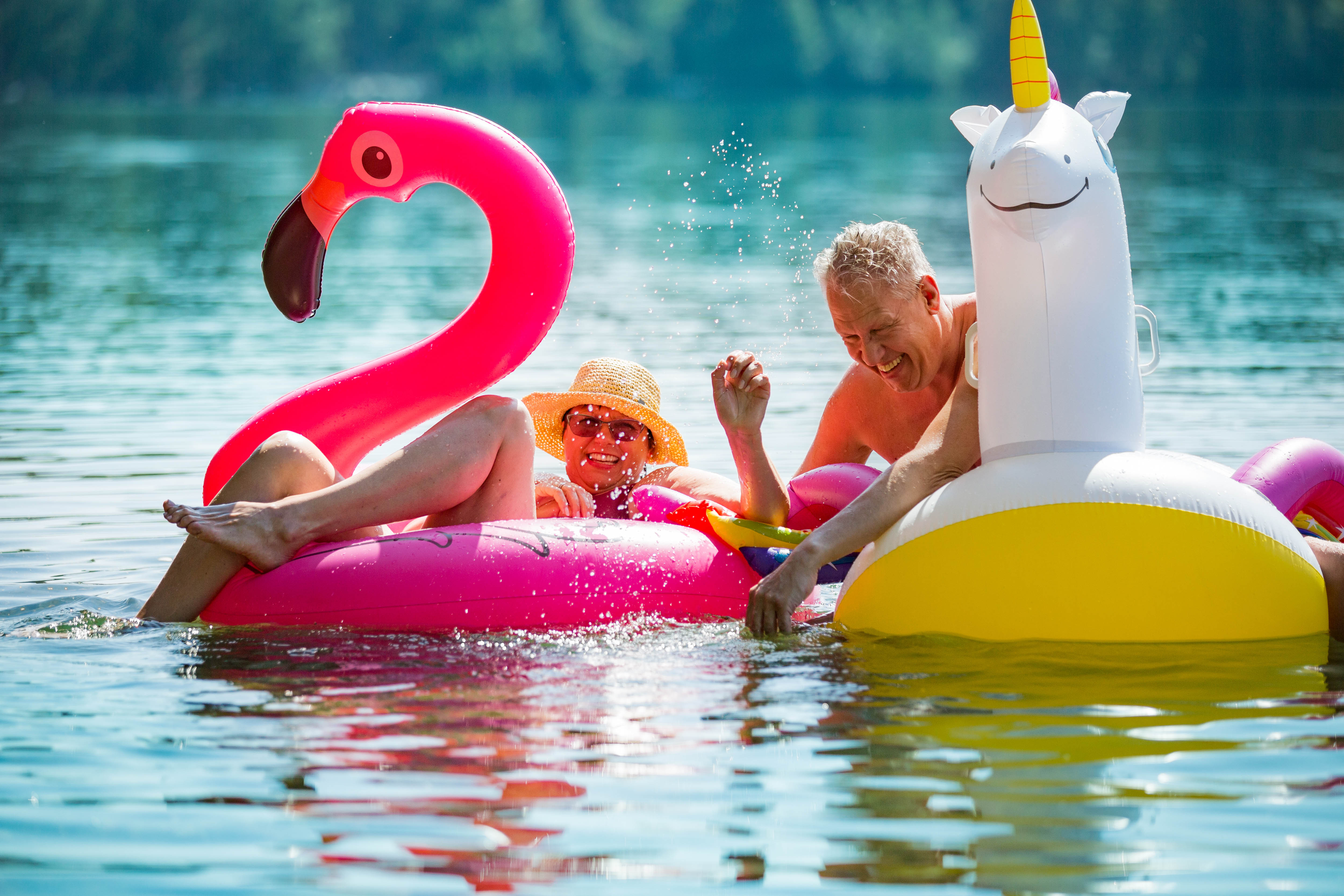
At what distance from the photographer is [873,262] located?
4473 millimetres

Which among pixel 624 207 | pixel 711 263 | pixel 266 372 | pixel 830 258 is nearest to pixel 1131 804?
pixel 830 258

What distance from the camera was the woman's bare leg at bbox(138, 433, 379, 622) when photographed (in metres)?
4.56

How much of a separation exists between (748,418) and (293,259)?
1.75 meters

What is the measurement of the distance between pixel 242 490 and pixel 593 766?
5.25 ft

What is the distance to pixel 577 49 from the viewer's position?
3049 inches

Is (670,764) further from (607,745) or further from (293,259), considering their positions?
(293,259)

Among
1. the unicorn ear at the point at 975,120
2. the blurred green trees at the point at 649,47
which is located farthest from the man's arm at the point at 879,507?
the blurred green trees at the point at 649,47

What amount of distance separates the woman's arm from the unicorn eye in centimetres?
109

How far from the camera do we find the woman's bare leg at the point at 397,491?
4.48 m

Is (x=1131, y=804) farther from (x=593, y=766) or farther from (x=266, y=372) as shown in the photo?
(x=266, y=372)

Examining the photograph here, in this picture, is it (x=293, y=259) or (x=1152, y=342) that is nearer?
(x=1152, y=342)

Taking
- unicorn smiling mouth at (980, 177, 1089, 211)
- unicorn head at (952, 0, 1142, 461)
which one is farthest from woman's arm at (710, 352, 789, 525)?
unicorn smiling mouth at (980, 177, 1089, 211)

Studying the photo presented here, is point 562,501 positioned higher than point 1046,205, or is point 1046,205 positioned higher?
point 1046,205

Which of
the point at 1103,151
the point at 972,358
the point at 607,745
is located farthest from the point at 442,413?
the point at 1103,151
